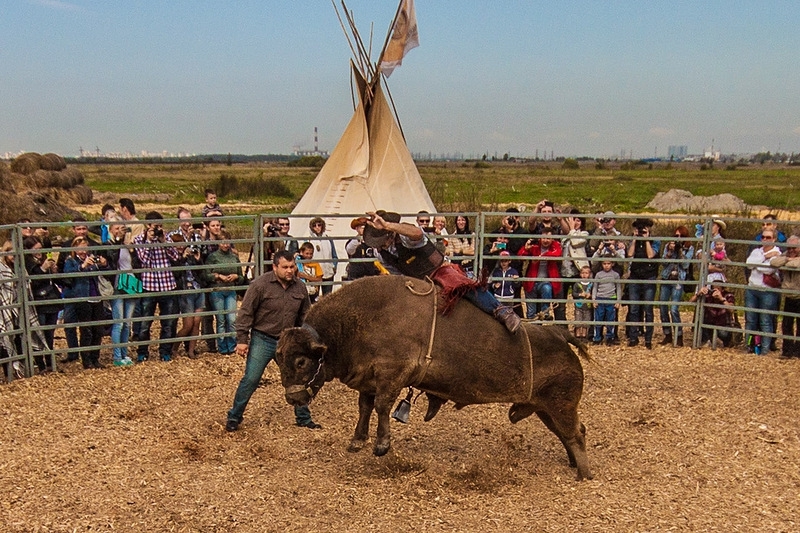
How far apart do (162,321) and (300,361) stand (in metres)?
4.37

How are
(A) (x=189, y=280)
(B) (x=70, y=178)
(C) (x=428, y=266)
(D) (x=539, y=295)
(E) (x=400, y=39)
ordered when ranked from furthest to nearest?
(B) (x=70, y=178) < (E) (x=400, y=39) < (D) (x=539, y=295) < (A) (x=189, y=280) < (C) (x=428, y=266)

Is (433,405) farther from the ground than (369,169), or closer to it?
closer to it

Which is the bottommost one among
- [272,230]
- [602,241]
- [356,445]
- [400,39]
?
[356,445]

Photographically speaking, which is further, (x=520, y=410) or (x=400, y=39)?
(x=400, y=39)

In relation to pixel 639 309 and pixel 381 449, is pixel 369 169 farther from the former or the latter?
pixel 381 449

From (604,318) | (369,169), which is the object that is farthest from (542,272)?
(369,169)

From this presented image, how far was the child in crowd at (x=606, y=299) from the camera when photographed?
999 centimetres

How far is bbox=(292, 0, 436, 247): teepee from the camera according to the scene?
12.6 m

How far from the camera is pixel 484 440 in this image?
21.9 feet

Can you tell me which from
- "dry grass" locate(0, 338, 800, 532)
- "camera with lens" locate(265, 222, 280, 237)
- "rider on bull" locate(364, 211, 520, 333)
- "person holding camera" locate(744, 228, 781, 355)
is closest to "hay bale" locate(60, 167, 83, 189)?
Answer: "camera with lens" locate(265, 222, 280, 237)

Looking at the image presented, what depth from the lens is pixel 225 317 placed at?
9328mm

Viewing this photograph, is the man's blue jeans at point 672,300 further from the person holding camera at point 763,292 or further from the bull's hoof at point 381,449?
the bull's hoof at point 381,449

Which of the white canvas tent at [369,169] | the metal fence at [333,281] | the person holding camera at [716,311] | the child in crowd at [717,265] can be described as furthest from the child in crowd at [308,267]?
the child in crowd at [717,265]

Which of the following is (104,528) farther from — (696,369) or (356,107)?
(356,107)
